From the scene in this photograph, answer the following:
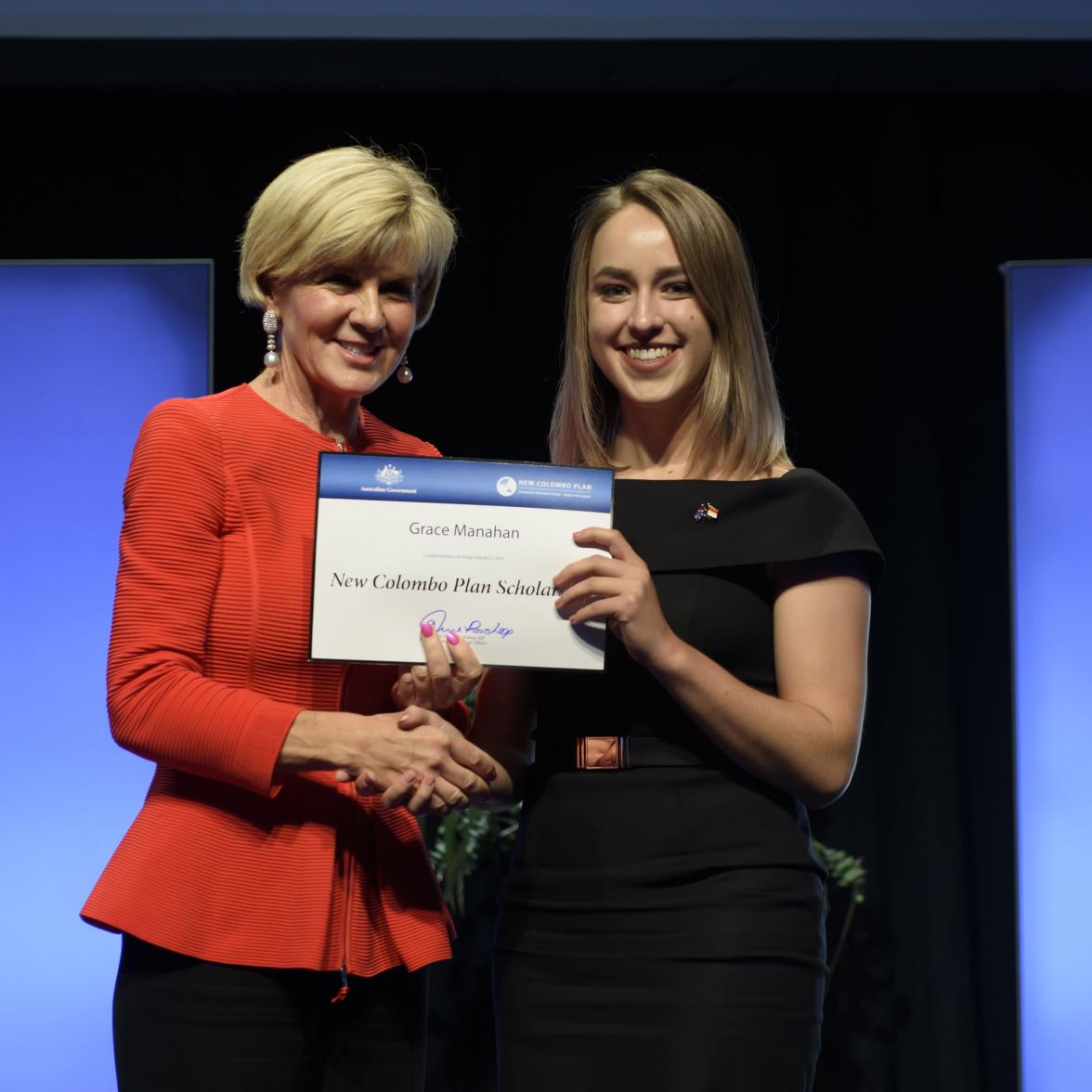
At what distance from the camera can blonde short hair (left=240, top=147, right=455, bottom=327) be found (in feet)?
5.69

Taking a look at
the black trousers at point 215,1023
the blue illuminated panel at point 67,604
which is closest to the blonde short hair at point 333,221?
the black trousers at point 215,1023

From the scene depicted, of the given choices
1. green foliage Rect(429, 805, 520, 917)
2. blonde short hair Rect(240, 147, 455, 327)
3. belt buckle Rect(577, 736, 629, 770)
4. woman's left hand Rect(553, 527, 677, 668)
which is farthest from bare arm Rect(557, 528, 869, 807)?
green foliage Rect(429, 805, 520, 917)

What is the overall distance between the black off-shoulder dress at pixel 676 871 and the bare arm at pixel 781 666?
40 millimetres

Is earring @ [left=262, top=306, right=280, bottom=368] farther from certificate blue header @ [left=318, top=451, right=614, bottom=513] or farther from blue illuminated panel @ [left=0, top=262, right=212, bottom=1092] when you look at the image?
blue illuminated panel @ [left=0, top=262, right=212, bottom=1092]

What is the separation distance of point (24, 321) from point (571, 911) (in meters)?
2.66

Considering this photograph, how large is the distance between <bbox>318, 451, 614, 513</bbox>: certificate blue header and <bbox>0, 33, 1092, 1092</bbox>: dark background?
2.67 meters

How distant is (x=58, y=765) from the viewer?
3.63 meters

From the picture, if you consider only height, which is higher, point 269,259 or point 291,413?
point 269,259

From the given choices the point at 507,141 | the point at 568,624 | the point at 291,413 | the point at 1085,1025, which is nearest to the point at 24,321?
the point at 507,141

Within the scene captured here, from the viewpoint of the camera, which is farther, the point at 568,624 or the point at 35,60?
the point at 35,60

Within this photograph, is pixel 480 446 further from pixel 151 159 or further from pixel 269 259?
pixel 269 259

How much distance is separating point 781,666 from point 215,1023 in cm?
78

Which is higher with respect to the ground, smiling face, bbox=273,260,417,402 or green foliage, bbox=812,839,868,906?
smiling face, bbox=273,260,417,402

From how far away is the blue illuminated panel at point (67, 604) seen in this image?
3.58m
